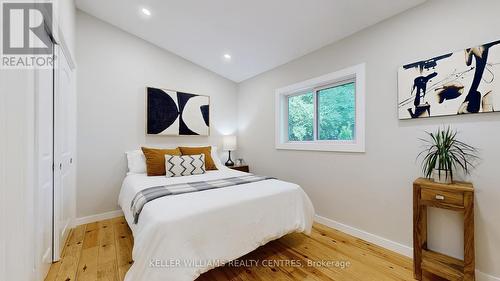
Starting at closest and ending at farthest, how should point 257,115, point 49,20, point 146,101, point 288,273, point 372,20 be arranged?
point 49,20 → point 288,273 → point 372,20 → point 146,101 → point 257,115

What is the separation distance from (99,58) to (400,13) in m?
3.69

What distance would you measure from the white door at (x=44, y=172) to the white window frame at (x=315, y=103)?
271 cm

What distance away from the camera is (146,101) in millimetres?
3217

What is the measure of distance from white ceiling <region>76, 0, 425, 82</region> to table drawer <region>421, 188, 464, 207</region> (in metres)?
1.69

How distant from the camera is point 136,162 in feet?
9.61

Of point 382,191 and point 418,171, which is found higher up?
point 418,171

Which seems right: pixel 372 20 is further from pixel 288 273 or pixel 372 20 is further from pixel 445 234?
pixel 288 273

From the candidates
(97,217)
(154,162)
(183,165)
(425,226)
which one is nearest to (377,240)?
(425,226)

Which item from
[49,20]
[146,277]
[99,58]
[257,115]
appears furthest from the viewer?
[257,115]

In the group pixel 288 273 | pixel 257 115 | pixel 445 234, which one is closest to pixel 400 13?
pixel 445 234

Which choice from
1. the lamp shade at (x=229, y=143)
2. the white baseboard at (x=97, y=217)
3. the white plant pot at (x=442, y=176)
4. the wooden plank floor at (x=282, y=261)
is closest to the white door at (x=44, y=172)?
the wooden plank floor at (x=282, y=261)

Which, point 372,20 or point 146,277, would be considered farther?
point 372,20

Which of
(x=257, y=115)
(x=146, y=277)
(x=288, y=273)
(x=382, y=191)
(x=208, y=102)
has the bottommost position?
(x=288, y=273)

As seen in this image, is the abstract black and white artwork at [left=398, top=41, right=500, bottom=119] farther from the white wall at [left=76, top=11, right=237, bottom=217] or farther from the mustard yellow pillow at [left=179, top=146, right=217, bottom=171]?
the white wall at [left=76, top=11, right=237, bottom=217]
